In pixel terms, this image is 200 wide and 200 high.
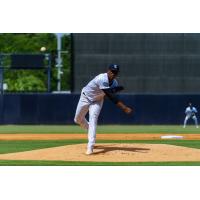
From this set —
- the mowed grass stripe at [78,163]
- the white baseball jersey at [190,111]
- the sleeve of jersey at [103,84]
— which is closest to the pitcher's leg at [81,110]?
the sleeve of jersey at [103,84]

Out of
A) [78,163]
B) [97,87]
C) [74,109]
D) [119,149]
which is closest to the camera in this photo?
[78,163]

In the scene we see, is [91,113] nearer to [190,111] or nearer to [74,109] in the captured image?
[190,111]

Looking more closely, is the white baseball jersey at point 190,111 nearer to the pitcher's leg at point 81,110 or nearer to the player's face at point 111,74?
the pitcher's leg at point 81,110

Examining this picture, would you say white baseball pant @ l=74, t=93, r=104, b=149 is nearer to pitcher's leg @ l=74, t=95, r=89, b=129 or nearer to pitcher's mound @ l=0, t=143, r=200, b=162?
pitcher's leg @ l=74, t=95, r=89, b=129

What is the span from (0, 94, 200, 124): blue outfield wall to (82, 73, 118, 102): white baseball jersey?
1816cm

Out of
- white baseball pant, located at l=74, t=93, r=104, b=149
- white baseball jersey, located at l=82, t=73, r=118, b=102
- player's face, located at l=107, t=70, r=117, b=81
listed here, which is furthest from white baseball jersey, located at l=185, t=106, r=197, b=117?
player's face, located at l=107, t=70, r=117, b=81

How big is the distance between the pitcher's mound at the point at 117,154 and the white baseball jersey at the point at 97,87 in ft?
3.95

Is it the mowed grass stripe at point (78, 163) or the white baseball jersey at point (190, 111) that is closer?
the mowed grass stripe at point (78, 163)

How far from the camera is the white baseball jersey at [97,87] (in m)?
12.1

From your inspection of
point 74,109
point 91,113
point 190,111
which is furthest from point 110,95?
point 74,109

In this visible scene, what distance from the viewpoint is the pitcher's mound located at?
12023 mm

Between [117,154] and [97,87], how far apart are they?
1473mm

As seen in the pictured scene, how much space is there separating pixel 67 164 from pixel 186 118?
18418 millimetres

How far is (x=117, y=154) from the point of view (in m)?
12.6
